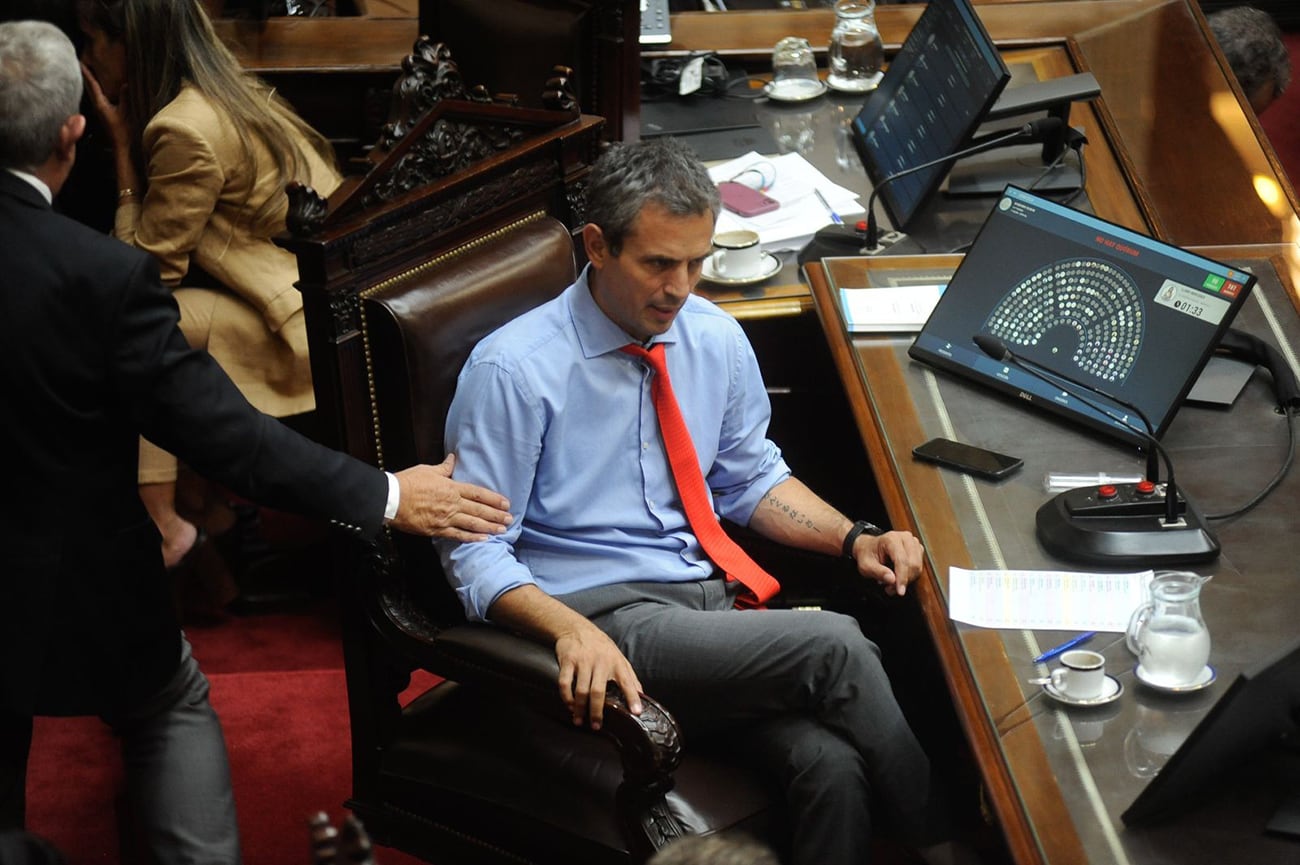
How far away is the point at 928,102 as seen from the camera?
124 inches

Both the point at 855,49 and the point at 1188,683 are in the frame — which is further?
the point at 855,49

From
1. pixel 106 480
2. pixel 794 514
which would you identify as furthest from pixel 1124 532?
pixel 106 480

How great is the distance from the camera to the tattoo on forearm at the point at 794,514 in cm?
233

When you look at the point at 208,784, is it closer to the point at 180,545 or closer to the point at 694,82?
the point at 180,545

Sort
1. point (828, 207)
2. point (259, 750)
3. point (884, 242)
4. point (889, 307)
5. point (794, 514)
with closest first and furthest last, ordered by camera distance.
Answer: point (794, 514)
point (889, 307)
point (259, 750)
point (884, 242)
point (828, 207)

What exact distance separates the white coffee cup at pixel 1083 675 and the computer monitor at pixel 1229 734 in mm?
189

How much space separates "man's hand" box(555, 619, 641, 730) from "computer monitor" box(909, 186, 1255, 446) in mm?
783

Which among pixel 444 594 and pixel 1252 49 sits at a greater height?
pixel 1252 49

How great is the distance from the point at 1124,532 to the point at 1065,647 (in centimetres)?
22

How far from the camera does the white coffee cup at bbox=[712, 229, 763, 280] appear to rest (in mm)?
2838

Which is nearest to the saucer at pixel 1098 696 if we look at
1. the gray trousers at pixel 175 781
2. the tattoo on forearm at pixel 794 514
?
the tattoo on forearm at pixel 794 514

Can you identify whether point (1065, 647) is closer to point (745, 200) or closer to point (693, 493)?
point (693, 493)

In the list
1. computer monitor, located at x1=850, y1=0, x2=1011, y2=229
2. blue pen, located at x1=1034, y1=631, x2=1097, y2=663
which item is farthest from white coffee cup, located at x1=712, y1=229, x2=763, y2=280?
blue pen, located at x1=1034, y1=631, x2=1097, y2=663

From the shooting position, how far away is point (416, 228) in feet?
7.16
